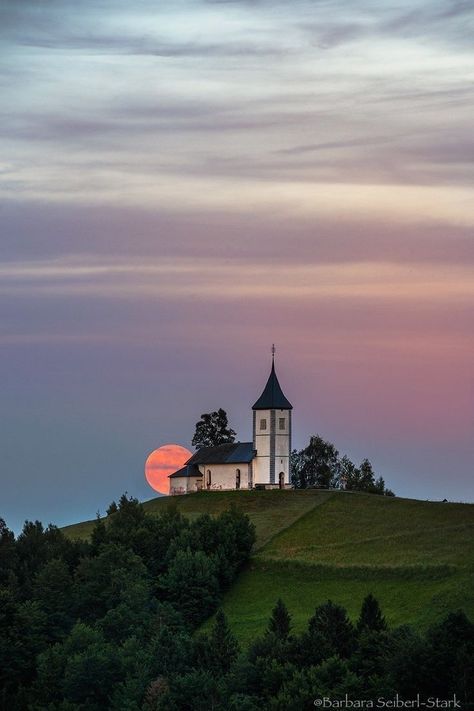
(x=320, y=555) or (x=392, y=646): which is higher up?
(x=320, y=555)

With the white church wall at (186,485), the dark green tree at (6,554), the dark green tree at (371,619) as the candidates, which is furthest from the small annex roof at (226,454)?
the dark green tree at (371,619)

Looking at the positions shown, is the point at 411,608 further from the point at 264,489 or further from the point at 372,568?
the point at 264,489

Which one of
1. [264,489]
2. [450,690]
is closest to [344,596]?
[450,690]

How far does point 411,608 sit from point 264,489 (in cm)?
4875

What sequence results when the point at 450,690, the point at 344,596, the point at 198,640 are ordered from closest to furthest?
the point at 450,690 → the point at 198,640 → the point at 344,596

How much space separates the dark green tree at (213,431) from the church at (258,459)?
1239 centimetres

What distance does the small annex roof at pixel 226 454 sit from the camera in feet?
482

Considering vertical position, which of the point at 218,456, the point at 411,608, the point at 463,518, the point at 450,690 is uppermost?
the point at 218,456

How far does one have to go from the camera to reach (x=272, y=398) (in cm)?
14812

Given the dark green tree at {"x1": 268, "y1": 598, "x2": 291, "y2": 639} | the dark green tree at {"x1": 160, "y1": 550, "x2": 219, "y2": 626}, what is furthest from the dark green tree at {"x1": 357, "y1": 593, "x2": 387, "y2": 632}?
the dark green tree at {"x1": 160, "y1": 550, "x2": 219, "y2": 626}

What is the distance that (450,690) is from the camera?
71.5 metres

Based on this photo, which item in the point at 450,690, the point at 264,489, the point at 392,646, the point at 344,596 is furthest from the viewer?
the point at 264,489

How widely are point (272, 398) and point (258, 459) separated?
6.35 metres

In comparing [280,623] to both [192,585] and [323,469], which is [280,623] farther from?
[323,469]
